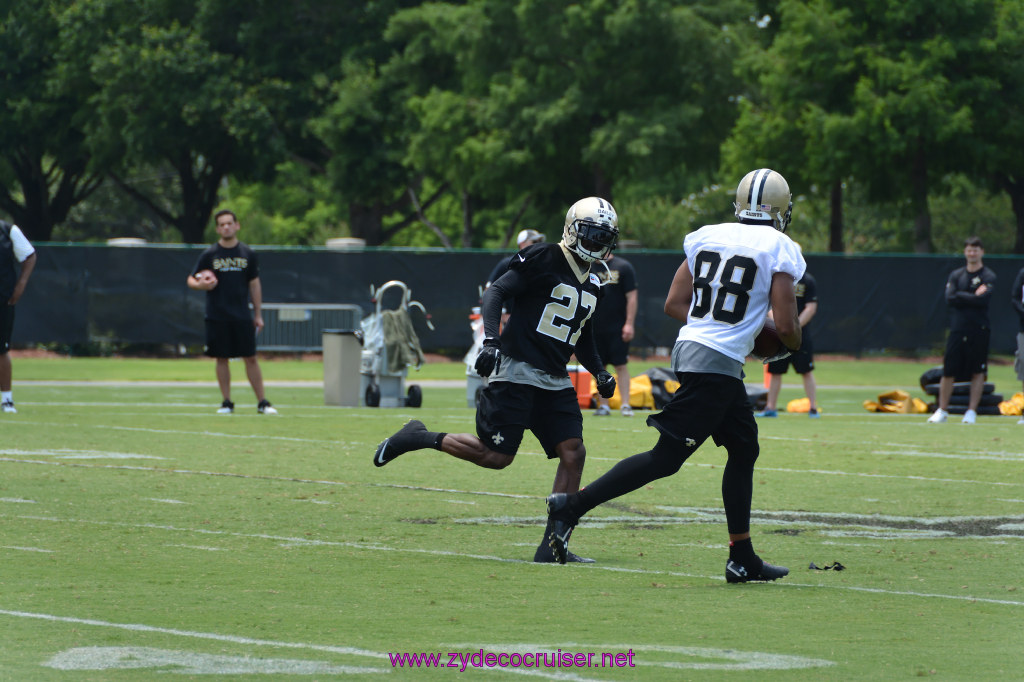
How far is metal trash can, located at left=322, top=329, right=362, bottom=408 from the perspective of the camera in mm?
18172

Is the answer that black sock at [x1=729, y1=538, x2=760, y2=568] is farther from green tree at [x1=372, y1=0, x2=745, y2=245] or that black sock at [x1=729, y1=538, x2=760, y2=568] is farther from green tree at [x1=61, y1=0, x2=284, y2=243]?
green tree at [x1=61, y1=0, x2=284, y2=243]

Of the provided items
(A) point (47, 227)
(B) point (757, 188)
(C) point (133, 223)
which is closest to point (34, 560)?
(B) point (757, 188)

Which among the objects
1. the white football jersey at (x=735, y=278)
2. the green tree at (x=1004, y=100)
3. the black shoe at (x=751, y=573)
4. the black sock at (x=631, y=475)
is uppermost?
the green tree at (x=1004, y=100)

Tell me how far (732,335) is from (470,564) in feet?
5.38

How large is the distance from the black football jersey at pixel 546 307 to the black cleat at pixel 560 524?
0.71 m

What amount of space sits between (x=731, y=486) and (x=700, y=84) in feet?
120

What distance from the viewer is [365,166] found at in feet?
149

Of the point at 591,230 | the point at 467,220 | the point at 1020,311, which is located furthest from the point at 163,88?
the point at 591,230

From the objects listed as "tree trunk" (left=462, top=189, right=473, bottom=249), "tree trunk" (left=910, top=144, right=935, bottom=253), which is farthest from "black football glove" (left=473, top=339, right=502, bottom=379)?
"tree trunk" (left=462, top=189, right=473, bottom=249)

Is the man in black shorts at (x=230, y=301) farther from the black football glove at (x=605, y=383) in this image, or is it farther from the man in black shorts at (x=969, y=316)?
the black football glove at (x=605, y=383)

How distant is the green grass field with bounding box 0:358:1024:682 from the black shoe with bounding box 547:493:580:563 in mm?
175

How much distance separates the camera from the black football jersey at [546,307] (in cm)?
747

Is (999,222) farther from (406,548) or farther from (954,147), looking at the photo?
(406,548)

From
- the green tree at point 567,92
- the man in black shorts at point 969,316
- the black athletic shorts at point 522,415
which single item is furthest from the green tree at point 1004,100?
the black athletic shorts at point 522,415
